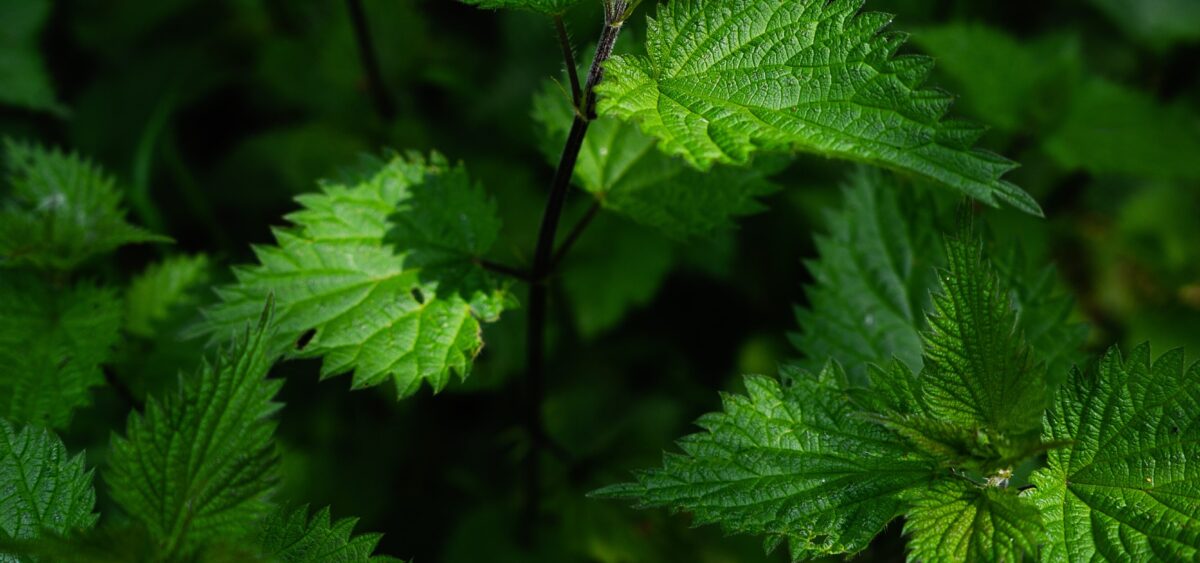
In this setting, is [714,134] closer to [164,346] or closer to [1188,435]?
[1188,435]

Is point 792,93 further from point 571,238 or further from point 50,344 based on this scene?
point 50,344

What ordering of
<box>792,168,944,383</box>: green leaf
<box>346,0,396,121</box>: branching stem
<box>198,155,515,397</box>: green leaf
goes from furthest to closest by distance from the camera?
<box>346,0,396,121</box>: branching stem < <box>792,168,944,383</box>: green leaf < <box>198,155,515,397</box>: green leaf

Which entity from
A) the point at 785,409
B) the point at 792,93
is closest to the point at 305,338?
the point at 785,409

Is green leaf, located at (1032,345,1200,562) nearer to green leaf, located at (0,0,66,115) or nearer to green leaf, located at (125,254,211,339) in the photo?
green leaf, located at (125,254,211,339)

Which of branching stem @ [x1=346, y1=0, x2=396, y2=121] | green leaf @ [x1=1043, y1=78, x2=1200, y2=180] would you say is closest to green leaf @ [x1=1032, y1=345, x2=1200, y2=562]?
green leaf @ [x1=1043, y1=78, x2=1200, y2=180]

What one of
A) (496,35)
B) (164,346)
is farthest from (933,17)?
(164,346)

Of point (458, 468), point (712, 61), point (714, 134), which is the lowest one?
point (458, 468)
